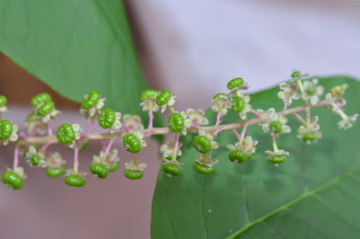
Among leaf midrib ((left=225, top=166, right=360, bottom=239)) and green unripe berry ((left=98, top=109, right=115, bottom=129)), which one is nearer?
green unripe berry ((left=98, top=109, right=115, bottom=129))

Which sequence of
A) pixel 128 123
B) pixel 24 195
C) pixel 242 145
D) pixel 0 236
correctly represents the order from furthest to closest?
1. pixel 24 195
2. pixel 0 236
3. pixel 128 123
4. pixel 242 145

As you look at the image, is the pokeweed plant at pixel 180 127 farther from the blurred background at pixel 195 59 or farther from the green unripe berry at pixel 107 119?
the blurred background at pixel 195 59

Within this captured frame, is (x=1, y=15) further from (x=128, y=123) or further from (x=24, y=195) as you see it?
(x=24, y=195)

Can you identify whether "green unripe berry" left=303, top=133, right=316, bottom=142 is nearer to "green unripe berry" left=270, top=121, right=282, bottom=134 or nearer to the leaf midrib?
"green unripe berry" left=270, top=121, right=282, bottom=134

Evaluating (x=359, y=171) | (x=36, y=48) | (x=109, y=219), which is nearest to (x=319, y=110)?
(x=359, y=171)

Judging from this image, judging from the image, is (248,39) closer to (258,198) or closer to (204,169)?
(258,198)

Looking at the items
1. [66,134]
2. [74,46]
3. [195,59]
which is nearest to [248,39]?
[195,59]

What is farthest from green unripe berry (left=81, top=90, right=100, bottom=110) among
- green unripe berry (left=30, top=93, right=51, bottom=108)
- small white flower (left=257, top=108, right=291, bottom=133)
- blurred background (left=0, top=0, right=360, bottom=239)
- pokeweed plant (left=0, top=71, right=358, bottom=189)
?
blurred background (left=0, top=0, right=360, bottom=239)
